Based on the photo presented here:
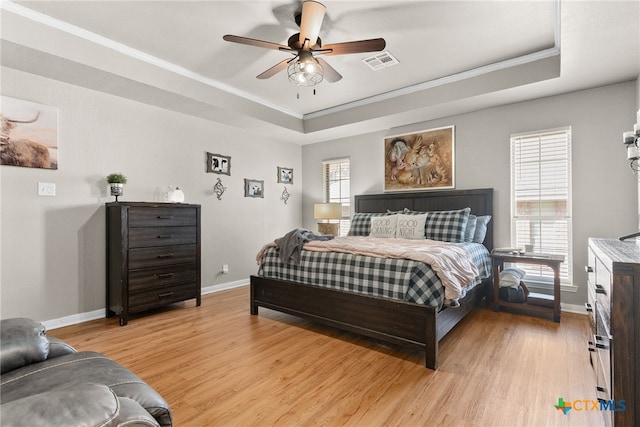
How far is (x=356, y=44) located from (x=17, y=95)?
3.13 meters

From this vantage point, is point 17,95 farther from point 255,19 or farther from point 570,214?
point 570,214

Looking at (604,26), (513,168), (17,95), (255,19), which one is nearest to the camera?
(604,26)

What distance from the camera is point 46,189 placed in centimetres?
301

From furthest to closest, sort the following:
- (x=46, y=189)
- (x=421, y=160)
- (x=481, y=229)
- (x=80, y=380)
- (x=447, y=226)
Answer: (x=421, y=160) → (x=481, y=229) → (x=447, y=226) → (x=46, y=189) → (x=80, y=380)

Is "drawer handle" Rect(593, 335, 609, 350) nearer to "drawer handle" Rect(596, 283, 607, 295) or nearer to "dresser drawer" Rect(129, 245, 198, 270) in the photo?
Result: "drawer handle" Rect(596, 283, 607, 295)

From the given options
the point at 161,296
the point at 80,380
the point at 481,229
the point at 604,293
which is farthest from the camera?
the point at 481,229

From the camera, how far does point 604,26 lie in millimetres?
2164

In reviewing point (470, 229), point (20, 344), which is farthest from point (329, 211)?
point (20, 344)

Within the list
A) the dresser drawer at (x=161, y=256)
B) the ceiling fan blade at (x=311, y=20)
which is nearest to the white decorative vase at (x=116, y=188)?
the dresser drawer at (x=161, y=256)

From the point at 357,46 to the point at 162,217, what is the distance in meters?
2.67

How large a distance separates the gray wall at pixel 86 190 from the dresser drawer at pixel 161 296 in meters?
0.52

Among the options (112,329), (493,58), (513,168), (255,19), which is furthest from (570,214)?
(112,329)

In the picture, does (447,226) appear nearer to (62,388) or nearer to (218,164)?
(218,164)

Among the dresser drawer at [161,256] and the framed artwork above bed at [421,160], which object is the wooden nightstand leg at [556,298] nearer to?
the framed artwork above bed at [421,160]
